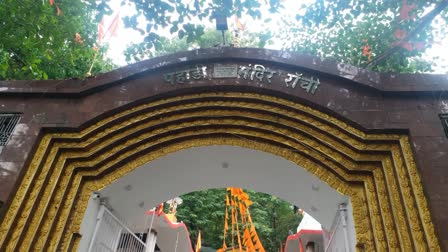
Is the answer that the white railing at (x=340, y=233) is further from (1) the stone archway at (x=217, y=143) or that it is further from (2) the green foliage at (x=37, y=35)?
(2) the green foliage at (x=37, y=35)

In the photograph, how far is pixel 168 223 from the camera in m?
10.2

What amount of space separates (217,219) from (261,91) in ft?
44.9

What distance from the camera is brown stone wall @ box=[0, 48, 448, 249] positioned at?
502cm

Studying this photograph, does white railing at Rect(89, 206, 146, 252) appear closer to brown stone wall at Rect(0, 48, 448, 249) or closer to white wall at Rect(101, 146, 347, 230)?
white wall at Rect(101, 146, 347, 230)

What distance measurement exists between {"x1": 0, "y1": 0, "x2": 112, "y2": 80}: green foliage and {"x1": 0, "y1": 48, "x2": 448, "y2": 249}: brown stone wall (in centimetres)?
204

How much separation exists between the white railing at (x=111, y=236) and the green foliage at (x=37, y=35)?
3.75 meters

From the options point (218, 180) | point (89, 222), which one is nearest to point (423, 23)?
point (218, 180)

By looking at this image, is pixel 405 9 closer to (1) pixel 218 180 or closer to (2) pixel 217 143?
(2) pixel 217 143

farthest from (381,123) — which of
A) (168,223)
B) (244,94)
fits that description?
(168,223)

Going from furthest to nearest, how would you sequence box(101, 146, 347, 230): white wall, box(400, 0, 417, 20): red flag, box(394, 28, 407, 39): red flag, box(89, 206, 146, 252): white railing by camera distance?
box(394, 28, 407, 39): red flag
box(400, 0, 417, 20): red flag
box(101, 146, 347, 230): white wall
box(89, 206, 146, 252): white railing

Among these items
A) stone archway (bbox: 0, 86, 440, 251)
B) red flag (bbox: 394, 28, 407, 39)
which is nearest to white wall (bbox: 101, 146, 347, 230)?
stone archway (bbox: 0, 86, 440, 251)

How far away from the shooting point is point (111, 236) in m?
6.54

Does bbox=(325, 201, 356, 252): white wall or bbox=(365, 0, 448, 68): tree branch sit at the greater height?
bbox=(365, 0, 448, 68): tree branch

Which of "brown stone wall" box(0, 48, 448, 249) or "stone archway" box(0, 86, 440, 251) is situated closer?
"stone archway" box(0, 86, 440, 251)
